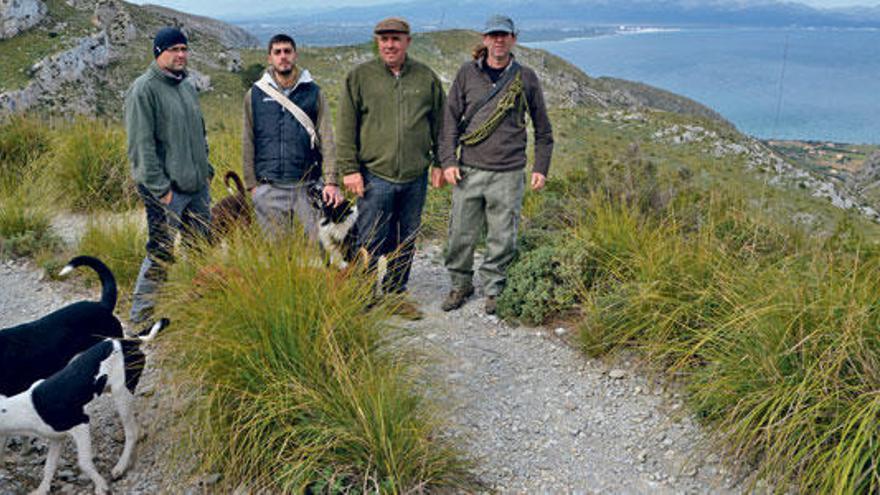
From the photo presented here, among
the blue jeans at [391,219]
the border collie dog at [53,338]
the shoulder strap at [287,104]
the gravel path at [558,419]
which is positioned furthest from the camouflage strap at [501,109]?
the border collie dog at [53,338]

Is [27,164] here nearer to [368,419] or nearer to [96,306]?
[96,306]

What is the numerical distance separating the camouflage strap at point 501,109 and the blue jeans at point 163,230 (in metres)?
2.13

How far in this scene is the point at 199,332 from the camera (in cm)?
337

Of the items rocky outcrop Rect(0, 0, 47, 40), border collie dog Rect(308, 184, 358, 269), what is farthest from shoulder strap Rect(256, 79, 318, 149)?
rocky outcrop Rect(0, 0, 47, 40)

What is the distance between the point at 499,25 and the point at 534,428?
2.81 m

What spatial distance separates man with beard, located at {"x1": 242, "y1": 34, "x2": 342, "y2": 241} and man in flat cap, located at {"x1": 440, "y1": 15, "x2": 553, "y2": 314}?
960 millimetres

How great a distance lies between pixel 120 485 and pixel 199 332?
879 millimetres

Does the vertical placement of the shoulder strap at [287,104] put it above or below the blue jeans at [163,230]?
above

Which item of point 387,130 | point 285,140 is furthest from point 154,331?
point 387,130

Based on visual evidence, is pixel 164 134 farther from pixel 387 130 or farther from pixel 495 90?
pixel 495 90

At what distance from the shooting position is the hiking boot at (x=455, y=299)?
5.58 metres

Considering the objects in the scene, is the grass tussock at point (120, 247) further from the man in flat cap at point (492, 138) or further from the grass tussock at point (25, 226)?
the man in flat cap at point (492, 138)

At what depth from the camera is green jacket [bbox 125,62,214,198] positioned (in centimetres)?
442

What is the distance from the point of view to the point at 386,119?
15.9 feet
